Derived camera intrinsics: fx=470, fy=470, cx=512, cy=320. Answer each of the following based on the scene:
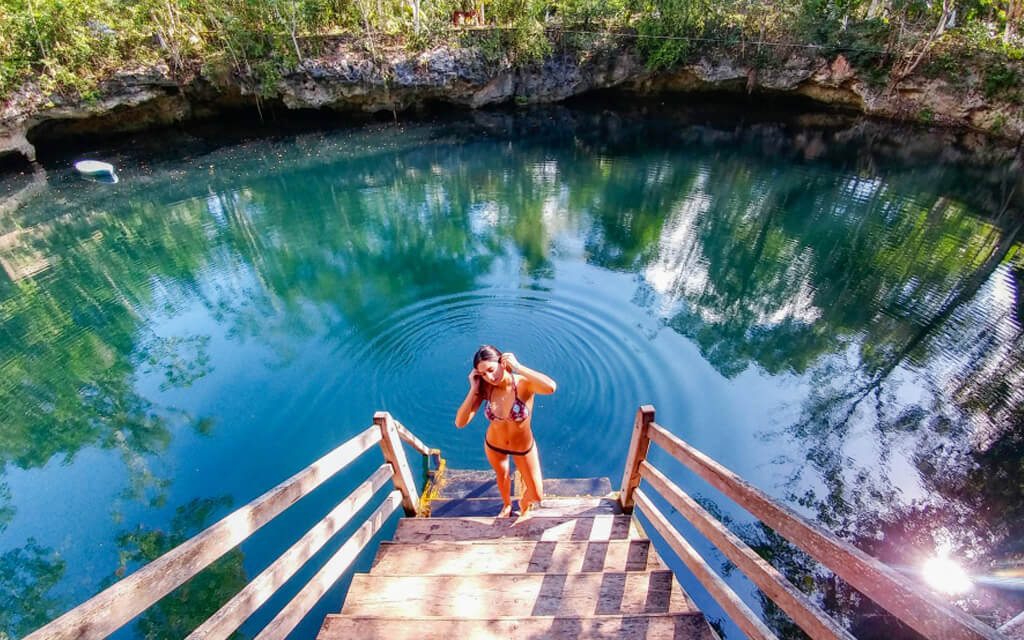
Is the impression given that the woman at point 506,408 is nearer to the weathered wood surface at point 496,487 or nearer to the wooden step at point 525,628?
the weathered wood surface at point 496,487

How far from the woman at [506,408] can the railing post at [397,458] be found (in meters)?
0.44

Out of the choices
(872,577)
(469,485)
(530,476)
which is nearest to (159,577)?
(872,577)

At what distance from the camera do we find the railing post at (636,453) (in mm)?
3006

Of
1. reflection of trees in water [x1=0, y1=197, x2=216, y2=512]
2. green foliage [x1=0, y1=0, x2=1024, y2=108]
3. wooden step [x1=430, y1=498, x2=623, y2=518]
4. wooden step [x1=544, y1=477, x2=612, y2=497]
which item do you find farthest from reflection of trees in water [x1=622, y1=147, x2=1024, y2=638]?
green foliage [x1=0, y1=0, x2=1024, y2=108]

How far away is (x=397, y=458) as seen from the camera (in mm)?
3252

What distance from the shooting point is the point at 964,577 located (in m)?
4.14

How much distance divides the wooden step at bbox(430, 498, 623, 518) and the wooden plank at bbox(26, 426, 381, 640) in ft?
6.92

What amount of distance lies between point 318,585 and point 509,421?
5.05 ft

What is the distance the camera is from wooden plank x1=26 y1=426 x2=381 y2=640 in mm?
1190

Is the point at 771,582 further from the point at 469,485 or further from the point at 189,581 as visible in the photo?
the point at 189,581

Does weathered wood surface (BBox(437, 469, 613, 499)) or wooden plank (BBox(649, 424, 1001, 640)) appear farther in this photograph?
weathered wood surface (BBox(437, 469, 613, 499))

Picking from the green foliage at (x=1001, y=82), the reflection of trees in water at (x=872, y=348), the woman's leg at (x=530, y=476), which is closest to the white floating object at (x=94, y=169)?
the reflection of trees in water at (x=872, y=348)

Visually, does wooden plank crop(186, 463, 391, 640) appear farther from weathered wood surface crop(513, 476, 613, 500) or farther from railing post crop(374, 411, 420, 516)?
weathered wood surface crop(513, 476, 613, 500)

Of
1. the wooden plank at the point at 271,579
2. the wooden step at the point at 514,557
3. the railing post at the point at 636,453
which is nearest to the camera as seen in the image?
the wooden plank at the point at 271,579
